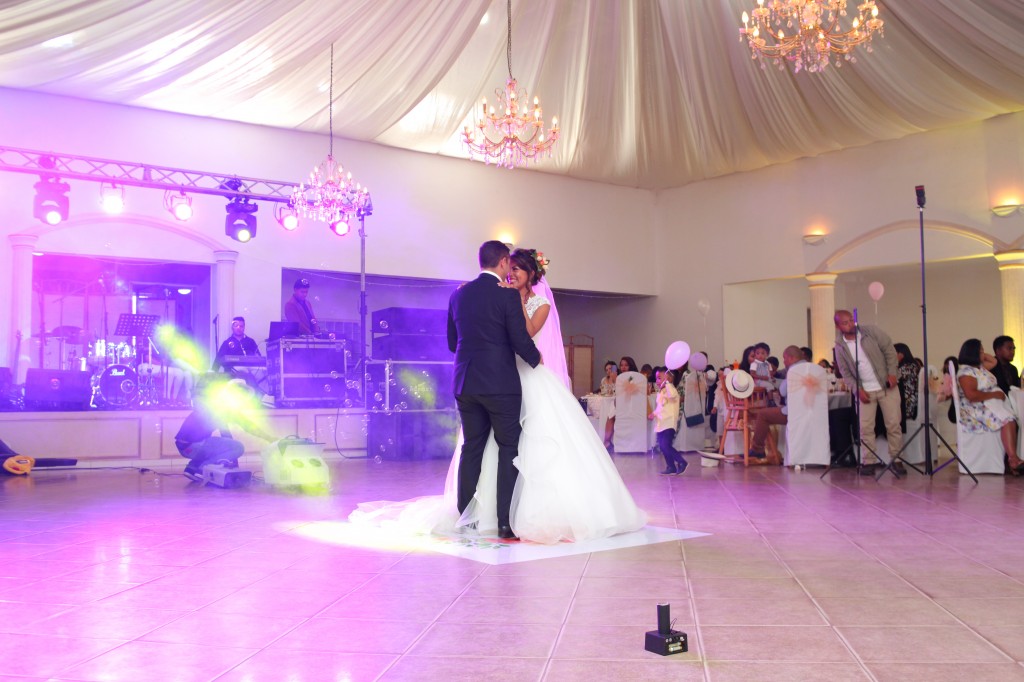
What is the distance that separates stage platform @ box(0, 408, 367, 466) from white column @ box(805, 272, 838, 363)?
790cm

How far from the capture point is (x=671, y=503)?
590 cm

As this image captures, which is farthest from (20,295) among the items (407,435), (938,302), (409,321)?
(938,302)

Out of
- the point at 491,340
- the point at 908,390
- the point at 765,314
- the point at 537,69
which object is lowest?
the point at 908,390

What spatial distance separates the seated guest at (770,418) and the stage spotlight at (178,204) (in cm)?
676

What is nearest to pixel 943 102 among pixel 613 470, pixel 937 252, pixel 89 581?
pixel 937 252

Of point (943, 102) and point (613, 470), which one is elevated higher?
point (943, 102)

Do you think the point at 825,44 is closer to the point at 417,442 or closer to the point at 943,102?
the point at 943,102

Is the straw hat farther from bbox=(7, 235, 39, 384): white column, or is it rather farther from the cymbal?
the cymbal

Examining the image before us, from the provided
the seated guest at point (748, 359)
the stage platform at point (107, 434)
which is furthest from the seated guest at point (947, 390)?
the stage platform at point (107, 434)

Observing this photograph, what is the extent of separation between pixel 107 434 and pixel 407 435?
325 cm

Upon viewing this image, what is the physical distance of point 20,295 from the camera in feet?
33.8

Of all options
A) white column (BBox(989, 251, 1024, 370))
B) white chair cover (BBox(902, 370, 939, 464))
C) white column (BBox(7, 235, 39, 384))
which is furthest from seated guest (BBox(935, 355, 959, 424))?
white column (BBox(7, 235, 39, 384))

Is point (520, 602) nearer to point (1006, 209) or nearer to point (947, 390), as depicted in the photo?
point (947, 390)

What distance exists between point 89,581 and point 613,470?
2.48m
